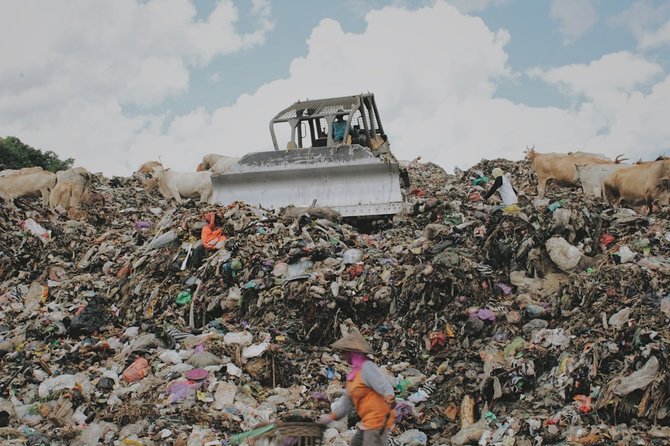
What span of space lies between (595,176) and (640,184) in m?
1.24

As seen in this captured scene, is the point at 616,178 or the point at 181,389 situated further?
the point at 616,178

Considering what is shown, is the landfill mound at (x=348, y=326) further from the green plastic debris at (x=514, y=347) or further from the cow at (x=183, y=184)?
the cow at (x=183, y=184)

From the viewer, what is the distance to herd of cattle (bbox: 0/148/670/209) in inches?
404

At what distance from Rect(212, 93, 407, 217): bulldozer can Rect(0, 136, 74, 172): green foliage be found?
17171mm

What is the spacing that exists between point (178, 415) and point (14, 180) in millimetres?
11261

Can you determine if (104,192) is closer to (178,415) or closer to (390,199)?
(390,199)

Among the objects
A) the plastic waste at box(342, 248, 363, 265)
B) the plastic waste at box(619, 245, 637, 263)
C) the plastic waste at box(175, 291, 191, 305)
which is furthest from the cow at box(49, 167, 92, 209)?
the plastic waste at box(619, 245, 637, 263)

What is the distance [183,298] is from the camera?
7.91m

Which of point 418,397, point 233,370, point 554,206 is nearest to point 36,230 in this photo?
point 233,370

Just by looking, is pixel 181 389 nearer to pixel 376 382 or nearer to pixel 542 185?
pixel 376 382

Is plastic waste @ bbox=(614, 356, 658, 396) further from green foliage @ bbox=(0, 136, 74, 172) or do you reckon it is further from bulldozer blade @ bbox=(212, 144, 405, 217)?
green foliage @ bbox=(0, 136, 74, 172)

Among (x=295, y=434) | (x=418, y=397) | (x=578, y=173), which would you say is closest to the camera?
(x=295, y=434)

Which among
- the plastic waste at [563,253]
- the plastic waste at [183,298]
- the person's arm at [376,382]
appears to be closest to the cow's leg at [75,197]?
the plastic waste at [183,298]

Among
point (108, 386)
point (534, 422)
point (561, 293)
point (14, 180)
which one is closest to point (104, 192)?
point (14, 180)
